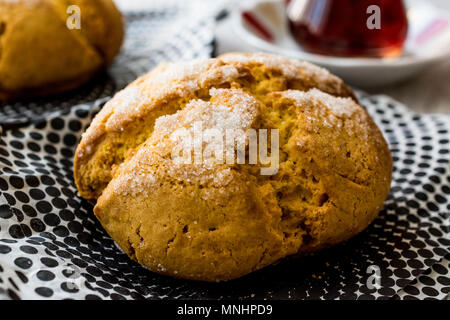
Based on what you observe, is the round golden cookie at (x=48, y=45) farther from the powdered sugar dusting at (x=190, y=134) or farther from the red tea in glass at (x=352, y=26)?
the powdered sugar dusting at (x=190, y=134)

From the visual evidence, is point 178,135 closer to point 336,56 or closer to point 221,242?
point 221,242

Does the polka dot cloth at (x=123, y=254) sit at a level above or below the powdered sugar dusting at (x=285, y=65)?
below

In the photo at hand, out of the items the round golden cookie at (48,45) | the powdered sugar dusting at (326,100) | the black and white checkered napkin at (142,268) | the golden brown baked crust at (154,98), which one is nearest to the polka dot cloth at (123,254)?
the black and white checkered napkin at (142,268)

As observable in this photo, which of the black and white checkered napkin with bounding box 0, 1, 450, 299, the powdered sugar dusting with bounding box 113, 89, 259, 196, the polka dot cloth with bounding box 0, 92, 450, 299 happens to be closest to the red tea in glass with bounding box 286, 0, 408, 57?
the black and white checkered napkin with bounding box 0, 1, 450, 299

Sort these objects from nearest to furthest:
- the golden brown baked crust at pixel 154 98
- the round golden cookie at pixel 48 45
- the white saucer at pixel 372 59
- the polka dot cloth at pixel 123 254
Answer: the polka dot cloth at pixel 123 254, the golden brown baked crust at pixel 154 98, the round golden cookie at pixel 48 45, the white saucer at pixel 372 59

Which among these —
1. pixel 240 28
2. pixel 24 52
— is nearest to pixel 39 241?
pixel 24 52

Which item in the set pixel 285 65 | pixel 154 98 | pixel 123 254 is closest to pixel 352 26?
pixel 285 65
